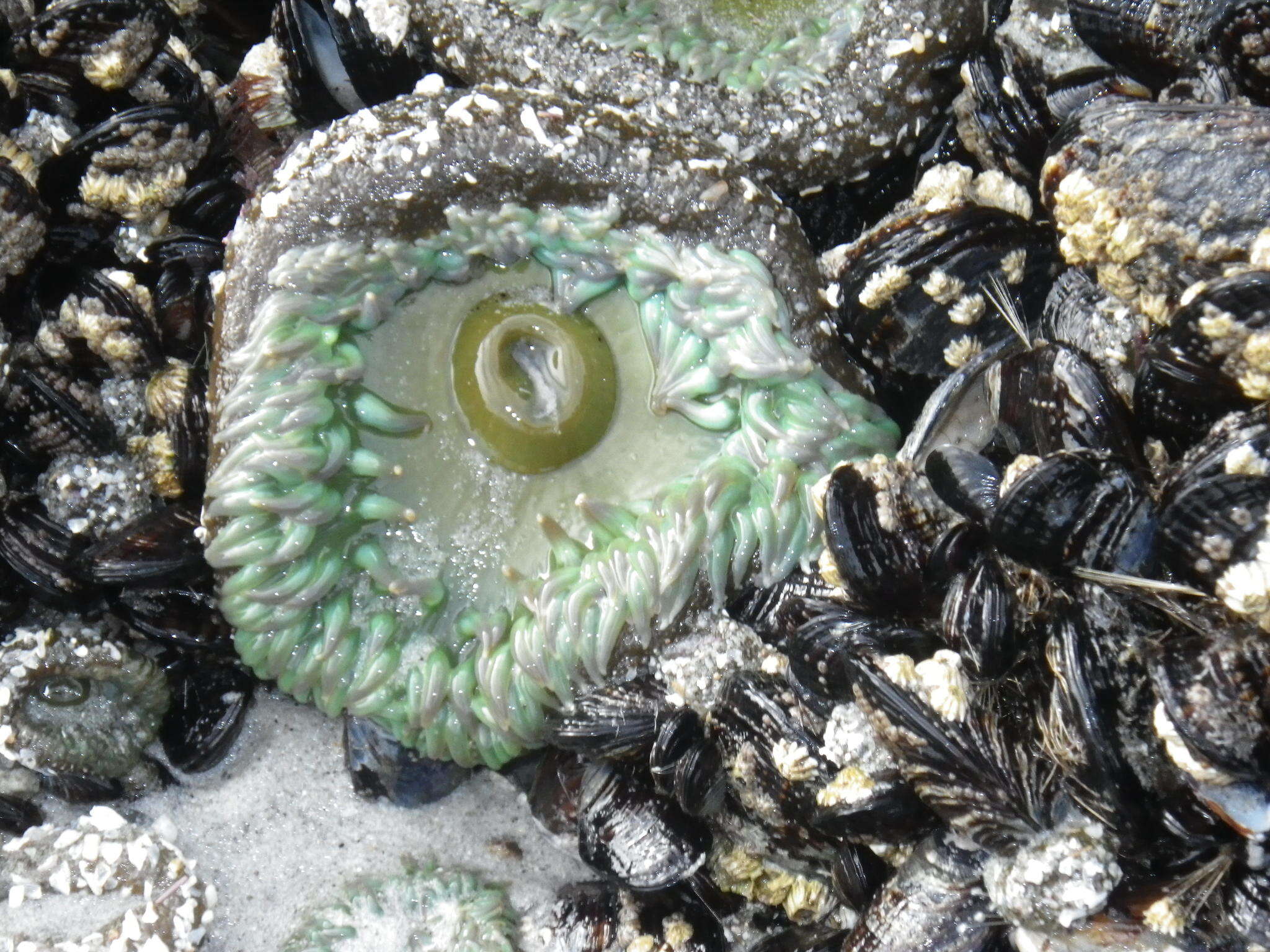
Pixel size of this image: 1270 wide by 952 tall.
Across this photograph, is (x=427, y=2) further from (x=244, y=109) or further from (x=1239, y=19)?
(x=1239, y=19)

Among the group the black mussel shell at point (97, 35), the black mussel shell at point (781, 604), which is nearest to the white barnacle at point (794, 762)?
the black mussel shell at point (781, 604)

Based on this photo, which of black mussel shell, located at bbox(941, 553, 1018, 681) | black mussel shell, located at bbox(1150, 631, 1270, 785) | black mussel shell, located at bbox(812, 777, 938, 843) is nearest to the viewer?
black mussel shell, located at bbox(1150, 631, 1270, 785)

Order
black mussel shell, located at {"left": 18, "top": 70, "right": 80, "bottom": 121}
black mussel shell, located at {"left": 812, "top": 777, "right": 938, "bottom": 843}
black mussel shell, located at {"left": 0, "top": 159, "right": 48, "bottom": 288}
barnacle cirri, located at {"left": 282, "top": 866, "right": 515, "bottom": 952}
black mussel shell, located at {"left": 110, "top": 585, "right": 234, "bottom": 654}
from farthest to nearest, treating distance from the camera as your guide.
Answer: black mussel shell, located at {"left": 18, "top": 70, "right": 80, "bottom": 121}, black mussel shell, located at {"left": 110, "top": 585, "right": 234, "bottom": 654}, black mussel shell, located at {"left": 0, "top": 159, "right": 48, "bottom": 288}, barnacle cirri, located at {"left": 282, "top": 866, "right": 515, "bottom": 952}, black mussel shell, located at {"left": 812, "top": 777, "right": 938, "bottom": 843}

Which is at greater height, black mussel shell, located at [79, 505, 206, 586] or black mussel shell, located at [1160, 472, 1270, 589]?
black mussel shell, located at [1160, 472, 1270, 589]

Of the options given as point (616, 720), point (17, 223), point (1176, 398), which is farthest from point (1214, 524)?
point (17, 223)

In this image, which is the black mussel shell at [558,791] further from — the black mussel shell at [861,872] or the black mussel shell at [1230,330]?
the black mussel shell at [1230,330]

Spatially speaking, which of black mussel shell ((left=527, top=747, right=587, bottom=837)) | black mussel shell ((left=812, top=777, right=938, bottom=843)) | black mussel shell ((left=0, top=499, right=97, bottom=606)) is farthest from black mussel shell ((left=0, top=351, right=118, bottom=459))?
black mussel shell ((left=812, top=777, right=938, bottom=843))

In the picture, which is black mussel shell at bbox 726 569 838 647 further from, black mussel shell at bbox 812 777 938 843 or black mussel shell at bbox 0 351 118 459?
black mussel shell at bbox 0 351 118 459

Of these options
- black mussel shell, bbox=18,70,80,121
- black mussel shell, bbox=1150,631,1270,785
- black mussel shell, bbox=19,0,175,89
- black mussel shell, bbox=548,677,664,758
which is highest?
black mussel shell, bbox=19,0,175,89
